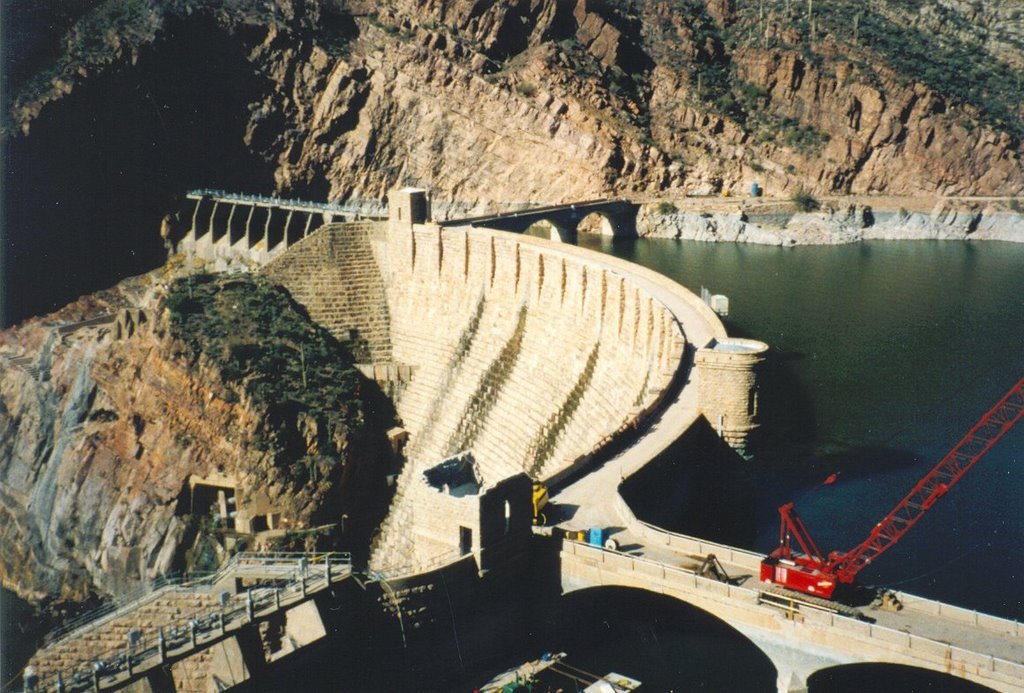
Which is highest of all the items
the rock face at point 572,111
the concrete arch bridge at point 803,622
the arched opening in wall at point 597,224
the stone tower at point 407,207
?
the rock face at point 572,111

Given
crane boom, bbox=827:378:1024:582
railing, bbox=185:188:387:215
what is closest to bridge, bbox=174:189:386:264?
railing, bbox=185:188:387:215

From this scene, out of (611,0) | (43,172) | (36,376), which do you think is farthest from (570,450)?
(611,0)

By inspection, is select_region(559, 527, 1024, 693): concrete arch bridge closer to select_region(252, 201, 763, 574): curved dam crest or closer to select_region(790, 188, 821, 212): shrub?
select_region(252, 201, 763, 574): curved dam crest

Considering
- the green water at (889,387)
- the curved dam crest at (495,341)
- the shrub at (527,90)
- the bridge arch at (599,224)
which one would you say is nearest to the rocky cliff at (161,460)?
the curved dam crest at (495,341)

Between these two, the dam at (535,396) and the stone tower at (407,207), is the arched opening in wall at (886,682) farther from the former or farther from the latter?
the stone tower at (407,207)

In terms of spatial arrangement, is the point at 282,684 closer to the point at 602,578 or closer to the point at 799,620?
the point at 602,578

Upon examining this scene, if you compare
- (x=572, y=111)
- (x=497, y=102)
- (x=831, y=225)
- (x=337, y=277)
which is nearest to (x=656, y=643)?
(x=337, y=277)
